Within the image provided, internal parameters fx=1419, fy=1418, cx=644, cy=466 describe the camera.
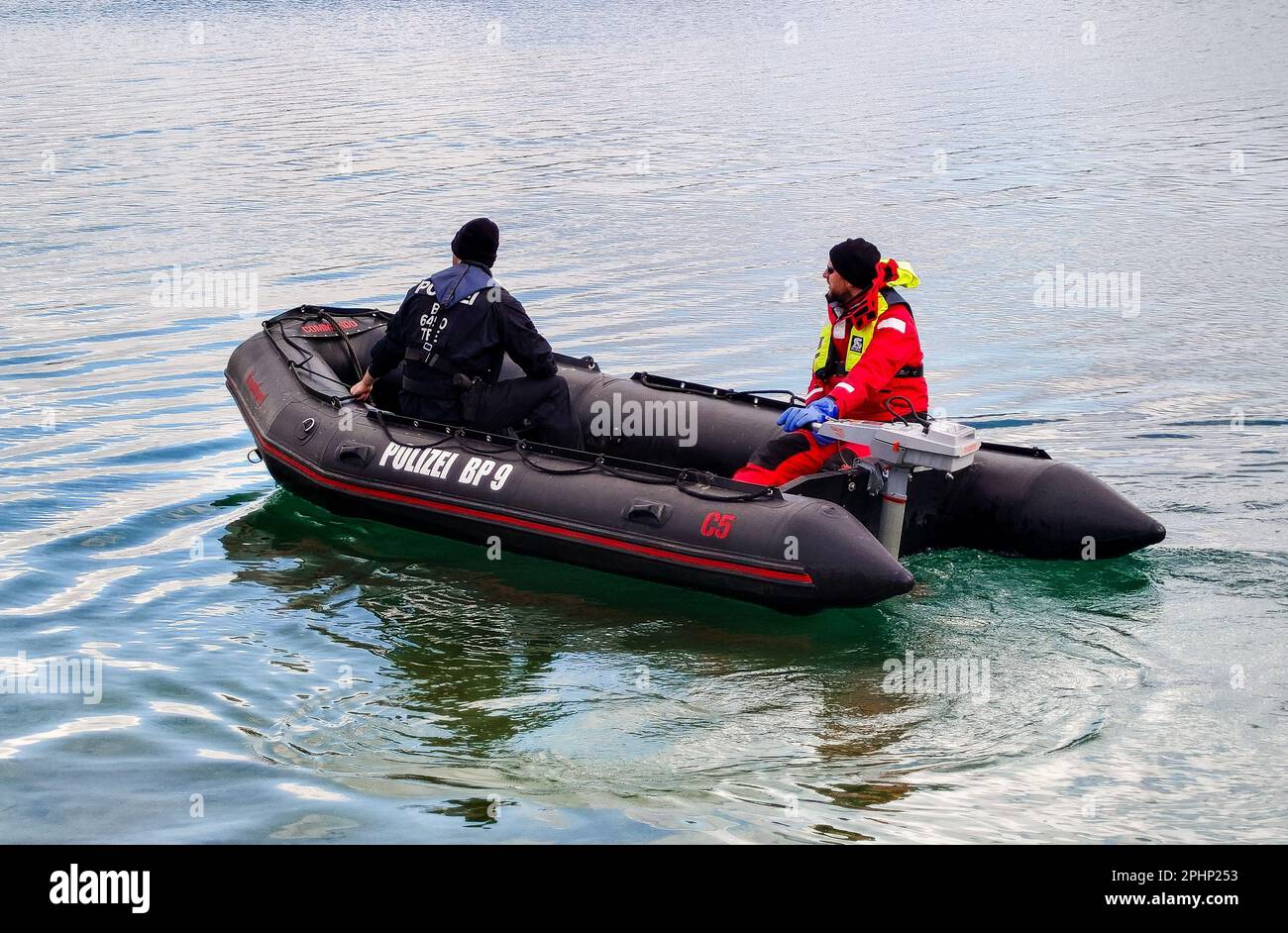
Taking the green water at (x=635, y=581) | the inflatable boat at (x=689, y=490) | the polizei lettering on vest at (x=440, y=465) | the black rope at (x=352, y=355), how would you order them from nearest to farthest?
the green water at (x=635, y=581), the inflatable boat at (x=689, y=490), the polizei lettering on vest at (x=440, y=465), the black rope at (x=352, y=355)

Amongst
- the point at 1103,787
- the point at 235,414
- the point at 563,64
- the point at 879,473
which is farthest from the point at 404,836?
the point at 563,64

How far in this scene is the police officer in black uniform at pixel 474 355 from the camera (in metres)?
6.73

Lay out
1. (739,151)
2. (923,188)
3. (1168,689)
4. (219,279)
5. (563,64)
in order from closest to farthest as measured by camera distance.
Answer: (1168,689) < (219,279) < (923,188) < (739,151) < (563,64)

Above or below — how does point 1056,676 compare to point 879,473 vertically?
below

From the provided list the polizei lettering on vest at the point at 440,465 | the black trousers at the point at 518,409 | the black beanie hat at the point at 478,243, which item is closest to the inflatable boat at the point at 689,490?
the polizei lettering on vest at the point at 440,465

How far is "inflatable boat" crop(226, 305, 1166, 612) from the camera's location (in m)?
5.81

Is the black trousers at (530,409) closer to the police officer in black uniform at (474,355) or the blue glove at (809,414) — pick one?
the police officer in black uniform at (474,355)

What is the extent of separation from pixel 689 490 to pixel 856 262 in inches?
47.8

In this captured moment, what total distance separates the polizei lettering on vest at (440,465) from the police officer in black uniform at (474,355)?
0.28m

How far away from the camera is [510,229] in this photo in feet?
48.0

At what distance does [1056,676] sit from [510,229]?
1017 centimetres

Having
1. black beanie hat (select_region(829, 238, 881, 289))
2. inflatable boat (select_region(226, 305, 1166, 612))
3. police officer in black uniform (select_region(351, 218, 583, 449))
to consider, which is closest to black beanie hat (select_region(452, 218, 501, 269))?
police officer in black uniform (select_region(351, 218, 583, 449))

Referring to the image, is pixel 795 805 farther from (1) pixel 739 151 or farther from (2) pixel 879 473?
(1) pixel 739 151

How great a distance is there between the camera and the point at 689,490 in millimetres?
6176
